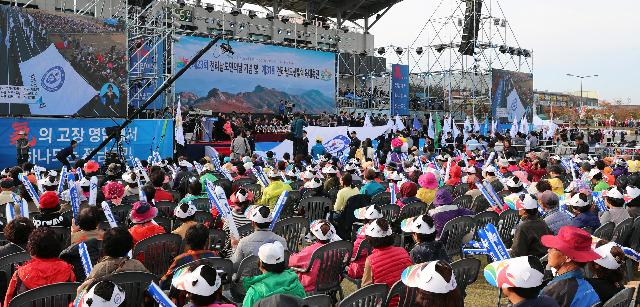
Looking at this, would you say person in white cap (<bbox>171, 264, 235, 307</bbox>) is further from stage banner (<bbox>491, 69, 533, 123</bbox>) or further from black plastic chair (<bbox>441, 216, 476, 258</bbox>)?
stage banner (<bbox>491, 69, 533, 123</bbox>)

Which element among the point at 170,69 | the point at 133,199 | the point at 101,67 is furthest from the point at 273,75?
the point at 133,199

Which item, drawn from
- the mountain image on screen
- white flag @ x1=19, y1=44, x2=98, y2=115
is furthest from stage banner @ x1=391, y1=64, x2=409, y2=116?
→ white flag @ x1=19, y1=44, x2=98, y2=115

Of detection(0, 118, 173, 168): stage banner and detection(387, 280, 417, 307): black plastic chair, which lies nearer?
detection(387, 280, 417, 307): black plastic chair

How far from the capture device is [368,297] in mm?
4070

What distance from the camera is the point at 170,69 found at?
25.2 metres

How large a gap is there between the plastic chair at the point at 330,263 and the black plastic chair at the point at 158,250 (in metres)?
1.26

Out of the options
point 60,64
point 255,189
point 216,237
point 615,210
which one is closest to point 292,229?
point 216,237

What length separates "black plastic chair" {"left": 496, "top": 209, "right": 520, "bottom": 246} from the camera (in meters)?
7.44

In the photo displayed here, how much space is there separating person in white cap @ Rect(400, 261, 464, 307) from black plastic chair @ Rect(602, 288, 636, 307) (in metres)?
0.95

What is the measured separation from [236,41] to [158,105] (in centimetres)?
633

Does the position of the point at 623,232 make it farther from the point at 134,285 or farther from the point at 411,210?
the point at 134,285

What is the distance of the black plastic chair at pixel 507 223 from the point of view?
744cm

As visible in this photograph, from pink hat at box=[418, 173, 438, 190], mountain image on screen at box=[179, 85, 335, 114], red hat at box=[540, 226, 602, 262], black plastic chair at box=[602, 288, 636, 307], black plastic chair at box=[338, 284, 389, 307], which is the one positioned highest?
mountain image on screen at box=[179, 85, 335, 114]

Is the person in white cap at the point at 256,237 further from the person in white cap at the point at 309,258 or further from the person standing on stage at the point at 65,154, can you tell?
the person standing on stage at the point at 65,154
